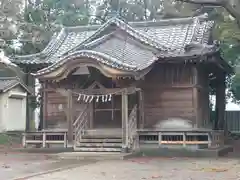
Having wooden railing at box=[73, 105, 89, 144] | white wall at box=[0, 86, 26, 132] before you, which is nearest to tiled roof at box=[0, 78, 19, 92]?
white wall at box=[0, 86, 26, 132]

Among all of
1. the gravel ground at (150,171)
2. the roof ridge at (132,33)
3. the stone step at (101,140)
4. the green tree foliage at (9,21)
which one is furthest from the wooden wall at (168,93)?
the green tree foliage at (9,21)

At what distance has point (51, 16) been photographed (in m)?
32.5

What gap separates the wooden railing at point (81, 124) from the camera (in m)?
17.9

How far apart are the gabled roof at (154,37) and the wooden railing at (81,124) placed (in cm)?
263

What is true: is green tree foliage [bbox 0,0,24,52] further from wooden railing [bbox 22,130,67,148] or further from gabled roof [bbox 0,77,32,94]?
wooden railing [bbox 22,130,67,148]

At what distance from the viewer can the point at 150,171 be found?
11.9 metres

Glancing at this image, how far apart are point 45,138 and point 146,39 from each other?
6.28 meters

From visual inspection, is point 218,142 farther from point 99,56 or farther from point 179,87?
point 99,56

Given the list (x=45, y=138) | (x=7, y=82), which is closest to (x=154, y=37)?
(x=45, y=138)

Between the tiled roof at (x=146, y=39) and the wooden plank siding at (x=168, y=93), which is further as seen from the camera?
the tiled roof at (x=146, y=39)

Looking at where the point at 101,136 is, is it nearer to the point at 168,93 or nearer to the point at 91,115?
the point at 91,115

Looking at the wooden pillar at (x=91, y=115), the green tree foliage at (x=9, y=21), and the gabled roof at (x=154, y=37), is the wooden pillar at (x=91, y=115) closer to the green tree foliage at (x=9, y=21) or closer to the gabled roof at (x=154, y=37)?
the gabled roof at (x=154, y=37)

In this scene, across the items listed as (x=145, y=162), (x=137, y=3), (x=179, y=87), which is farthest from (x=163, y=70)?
(x=137, y=3)

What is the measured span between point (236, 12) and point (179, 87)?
11.5 meters
